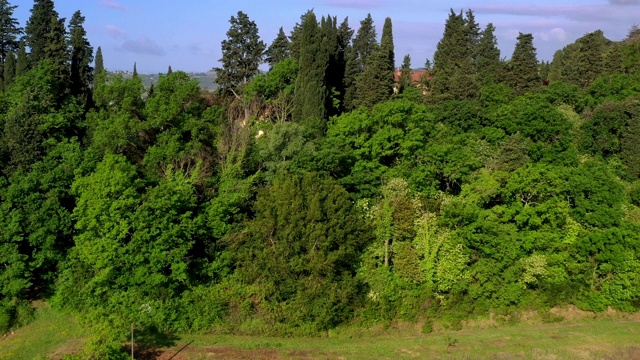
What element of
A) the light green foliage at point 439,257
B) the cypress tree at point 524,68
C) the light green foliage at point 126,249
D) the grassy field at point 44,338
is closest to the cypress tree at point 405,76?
the cypress tree at point 524,68

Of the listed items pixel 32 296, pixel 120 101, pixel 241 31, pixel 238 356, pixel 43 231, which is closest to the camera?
pixel 238 356

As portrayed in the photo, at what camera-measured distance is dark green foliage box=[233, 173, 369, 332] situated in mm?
27156

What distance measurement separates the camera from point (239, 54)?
144 feet

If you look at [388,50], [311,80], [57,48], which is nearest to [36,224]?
[57,48]

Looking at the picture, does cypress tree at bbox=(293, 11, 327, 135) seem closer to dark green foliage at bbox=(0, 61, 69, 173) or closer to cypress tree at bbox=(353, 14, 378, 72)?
cypress tree at bbox=(353, 14, 378, 72)

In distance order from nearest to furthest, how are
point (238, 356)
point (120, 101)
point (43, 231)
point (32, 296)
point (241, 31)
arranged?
point (238, 356) < point (43, 231) < point (32, 296) < point (120, 101) < point (241, 31)

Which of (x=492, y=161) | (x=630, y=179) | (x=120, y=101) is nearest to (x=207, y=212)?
(x=120, y=101)

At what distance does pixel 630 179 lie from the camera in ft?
126

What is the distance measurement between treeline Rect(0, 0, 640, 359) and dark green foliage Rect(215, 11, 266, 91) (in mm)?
6086

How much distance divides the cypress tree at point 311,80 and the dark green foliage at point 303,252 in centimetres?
1051

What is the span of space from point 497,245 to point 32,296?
995 inches

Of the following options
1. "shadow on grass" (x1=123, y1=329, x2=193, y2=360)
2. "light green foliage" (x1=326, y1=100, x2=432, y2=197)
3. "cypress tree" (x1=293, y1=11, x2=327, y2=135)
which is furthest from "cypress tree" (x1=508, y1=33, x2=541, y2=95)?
"shadow on grass" (x1=123, y1=329, x2=193, y2=360)

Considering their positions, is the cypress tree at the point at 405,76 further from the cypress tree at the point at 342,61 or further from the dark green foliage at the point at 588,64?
the dark green foliage at the point at 588,64

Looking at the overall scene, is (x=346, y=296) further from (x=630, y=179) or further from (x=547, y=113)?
(x=630, y=179)
